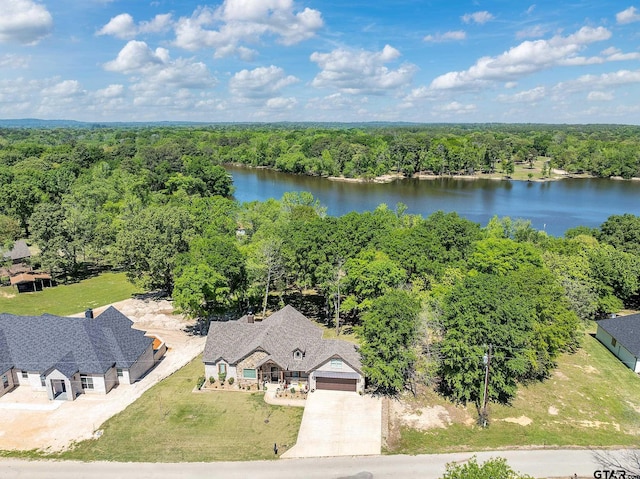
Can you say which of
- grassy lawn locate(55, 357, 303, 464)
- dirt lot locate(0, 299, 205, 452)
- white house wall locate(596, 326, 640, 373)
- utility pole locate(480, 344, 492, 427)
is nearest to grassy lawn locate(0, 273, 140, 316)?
dirt lot locate(0, 299, 205, 452)

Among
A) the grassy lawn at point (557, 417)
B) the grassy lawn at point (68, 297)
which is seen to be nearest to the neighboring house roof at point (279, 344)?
the grassy lawn at point (557, 417)

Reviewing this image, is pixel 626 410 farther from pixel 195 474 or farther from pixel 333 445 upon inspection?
pixel 195 474

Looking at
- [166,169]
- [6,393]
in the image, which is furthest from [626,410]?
[166,169]

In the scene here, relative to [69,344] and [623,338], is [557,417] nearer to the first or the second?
[623,338]

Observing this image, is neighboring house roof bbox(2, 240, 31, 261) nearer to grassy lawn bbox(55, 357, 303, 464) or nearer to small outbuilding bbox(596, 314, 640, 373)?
grassy lawn bbox(55, 357, 303, 464)

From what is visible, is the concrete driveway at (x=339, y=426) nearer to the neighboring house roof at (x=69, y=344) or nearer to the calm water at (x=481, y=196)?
the neighboring house roof at (x=69, y=344)

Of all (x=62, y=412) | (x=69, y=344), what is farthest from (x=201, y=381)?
(x=69, y=344)

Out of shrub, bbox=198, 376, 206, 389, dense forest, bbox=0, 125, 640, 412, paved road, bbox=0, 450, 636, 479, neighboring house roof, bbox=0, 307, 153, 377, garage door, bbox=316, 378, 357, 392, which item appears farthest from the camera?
shrub, bbox=198, 376, 206, 389
